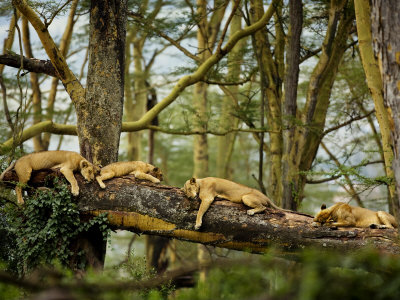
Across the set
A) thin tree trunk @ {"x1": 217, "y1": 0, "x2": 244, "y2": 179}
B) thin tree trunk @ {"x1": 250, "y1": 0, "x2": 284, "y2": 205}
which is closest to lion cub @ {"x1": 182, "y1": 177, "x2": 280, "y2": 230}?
thin tree trunk @ {"x1": 250, "y1": 0, "x2": 284, "y2": 205}

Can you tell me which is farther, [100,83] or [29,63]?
[100,83]

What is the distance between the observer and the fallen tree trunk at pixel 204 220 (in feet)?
23.1

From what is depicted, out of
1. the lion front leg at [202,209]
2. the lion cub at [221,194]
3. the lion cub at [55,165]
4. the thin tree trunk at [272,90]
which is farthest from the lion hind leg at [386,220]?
the thin tree trunk at [272,90]

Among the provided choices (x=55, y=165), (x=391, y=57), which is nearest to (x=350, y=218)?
(x=391, y=57)

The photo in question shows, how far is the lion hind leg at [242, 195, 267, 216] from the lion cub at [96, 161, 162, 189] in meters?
1.57

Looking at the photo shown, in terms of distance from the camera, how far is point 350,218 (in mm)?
7449

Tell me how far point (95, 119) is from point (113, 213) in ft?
7.40

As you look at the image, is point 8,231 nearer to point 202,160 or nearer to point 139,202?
point 139,202

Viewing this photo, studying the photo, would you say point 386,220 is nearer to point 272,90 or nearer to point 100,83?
point 100,83

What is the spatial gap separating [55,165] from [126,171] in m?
1.13

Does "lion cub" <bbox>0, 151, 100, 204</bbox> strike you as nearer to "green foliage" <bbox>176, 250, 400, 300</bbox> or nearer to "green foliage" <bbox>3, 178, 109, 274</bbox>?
"green foliage" <bbox>3, 178, 109, 274</bbox>

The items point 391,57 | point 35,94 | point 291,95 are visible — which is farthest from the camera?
point 35,94

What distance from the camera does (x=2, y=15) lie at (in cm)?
1160

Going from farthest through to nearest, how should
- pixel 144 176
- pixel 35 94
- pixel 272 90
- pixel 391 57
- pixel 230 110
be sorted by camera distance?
1. pixel 230 110
2. pixel 35 94
3. pixel 272 90
4. pixel 144 176
5. pixel 391 57
